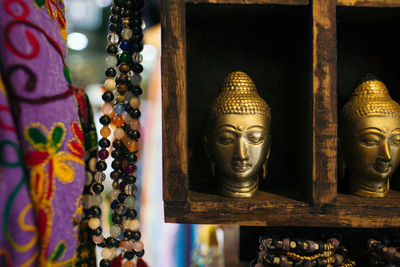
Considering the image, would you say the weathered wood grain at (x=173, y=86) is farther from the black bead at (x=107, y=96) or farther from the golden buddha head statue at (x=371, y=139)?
the golden buddha head statue at (x=371, y=139)

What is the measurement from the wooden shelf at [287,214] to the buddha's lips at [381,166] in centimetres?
7

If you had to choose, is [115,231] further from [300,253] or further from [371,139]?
[371,139]

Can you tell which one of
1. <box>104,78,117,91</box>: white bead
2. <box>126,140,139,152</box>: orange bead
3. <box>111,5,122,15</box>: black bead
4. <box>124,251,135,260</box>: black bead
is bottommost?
<box>124,251,135,260</box>: black bead

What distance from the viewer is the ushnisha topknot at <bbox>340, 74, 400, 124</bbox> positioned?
0.58 metres

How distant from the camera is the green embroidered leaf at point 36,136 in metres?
0.39

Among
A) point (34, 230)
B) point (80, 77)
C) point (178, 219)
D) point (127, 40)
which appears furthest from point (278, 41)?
point (80, 77)

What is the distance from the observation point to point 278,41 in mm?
709

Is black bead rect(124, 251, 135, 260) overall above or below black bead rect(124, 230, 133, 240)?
below

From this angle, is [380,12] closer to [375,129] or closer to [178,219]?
[375,129]

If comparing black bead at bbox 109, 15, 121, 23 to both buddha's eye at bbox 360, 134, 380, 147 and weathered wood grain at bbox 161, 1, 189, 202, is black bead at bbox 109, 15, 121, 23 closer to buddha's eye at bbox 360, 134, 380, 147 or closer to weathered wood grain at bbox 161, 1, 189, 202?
weathered wood grain at bbox 161, 1, 189, 202

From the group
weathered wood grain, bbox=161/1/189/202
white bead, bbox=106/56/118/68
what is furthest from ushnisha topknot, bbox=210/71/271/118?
white bead, bbox=106/56/118/68

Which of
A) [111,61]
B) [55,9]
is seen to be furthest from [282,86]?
[55,9]

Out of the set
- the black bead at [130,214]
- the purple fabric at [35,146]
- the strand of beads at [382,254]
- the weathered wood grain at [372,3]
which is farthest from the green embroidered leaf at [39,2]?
the strand of beads at [382,254]

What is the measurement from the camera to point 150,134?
1014 mm
